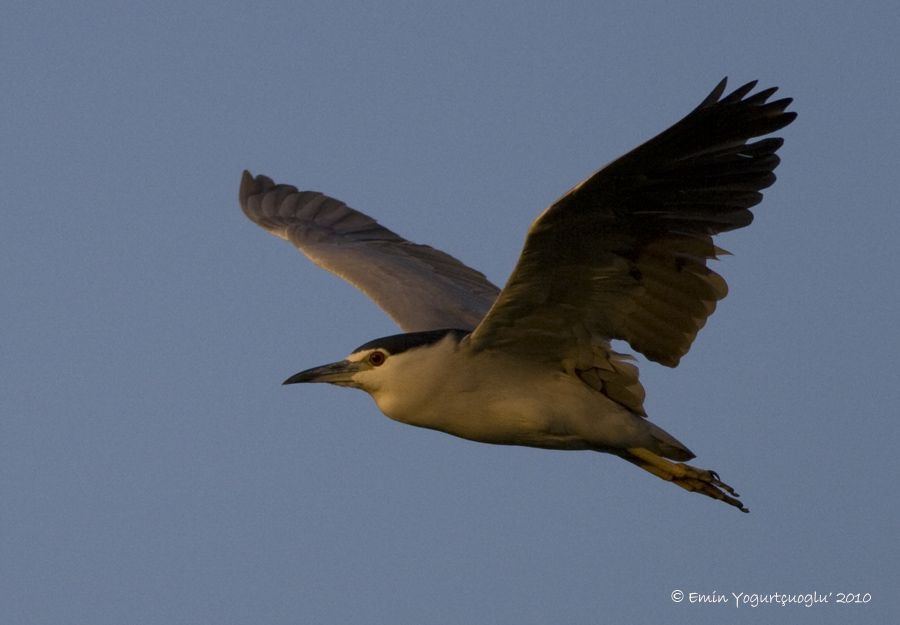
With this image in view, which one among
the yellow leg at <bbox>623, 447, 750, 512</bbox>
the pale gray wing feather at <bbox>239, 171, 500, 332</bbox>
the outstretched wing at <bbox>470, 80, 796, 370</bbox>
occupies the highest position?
the pale gray wing feather at <bbox>239, 171, 500, 332</bbox>

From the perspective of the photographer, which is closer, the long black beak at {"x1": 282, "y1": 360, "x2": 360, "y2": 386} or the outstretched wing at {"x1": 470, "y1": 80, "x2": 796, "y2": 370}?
the outstretched wing at {"x1": 470, "y1": 80, "x2": 796, "y2": 370}

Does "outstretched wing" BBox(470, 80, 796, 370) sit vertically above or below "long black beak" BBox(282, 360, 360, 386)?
above

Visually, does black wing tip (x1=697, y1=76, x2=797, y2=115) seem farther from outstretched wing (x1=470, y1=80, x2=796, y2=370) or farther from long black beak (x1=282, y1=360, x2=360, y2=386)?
long black beak (x1=282, y1=360, x2=360, y2=386)

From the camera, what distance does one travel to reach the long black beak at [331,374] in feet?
28.8

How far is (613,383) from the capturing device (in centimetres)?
880

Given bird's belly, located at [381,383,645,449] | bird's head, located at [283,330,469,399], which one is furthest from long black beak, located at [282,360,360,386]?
bird's belly, located at [381,383,645,449]

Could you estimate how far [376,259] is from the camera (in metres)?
11.9

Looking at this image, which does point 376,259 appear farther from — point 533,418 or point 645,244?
point 645,244

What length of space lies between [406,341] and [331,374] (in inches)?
21.9

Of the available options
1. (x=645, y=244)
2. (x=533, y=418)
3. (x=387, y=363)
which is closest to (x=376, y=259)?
(x=387, y=363)

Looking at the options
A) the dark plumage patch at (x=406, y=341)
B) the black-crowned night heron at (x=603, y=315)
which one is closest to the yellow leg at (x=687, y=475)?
the black-crowned night heron at (x=603, y=315)

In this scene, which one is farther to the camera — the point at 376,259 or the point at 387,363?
the point at 376,259

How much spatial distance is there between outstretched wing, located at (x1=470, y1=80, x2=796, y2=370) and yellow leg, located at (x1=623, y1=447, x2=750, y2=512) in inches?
27.1

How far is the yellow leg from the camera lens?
898cm
